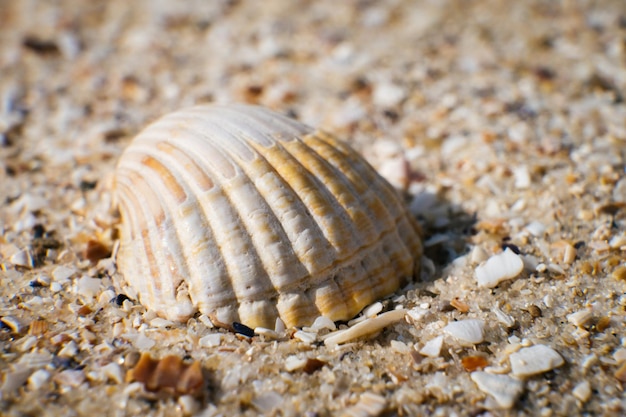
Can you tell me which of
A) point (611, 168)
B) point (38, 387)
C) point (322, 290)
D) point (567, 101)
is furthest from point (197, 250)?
point (567, 101)

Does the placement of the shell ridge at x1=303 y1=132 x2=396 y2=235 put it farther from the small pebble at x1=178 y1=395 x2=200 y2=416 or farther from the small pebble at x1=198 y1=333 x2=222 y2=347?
the small pebble at x1=178 y1=395 x2=200 y2=416

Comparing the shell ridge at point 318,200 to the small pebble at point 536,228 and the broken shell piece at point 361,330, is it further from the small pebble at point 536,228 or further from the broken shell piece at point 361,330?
the small pebble at point 536,228

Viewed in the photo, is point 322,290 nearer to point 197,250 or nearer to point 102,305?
point 197,250

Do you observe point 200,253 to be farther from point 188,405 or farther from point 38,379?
Answer: point 38,379

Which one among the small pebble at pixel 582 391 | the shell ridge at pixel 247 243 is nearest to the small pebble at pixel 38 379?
the shell ridge at pixel 247 243

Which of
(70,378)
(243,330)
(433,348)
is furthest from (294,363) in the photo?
(70,378)

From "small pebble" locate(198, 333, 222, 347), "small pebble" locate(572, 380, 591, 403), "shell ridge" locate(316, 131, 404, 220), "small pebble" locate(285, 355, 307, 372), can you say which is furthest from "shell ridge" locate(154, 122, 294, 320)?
"small pebble" locate(572, 380, 591, 403)
